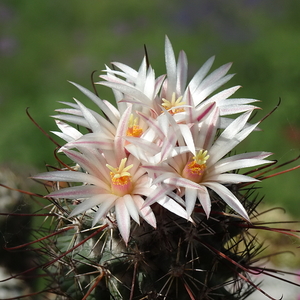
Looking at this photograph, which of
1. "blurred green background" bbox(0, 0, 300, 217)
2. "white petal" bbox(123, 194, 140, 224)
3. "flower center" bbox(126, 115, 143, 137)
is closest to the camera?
"white petal" bbox(123, 194, 140, 224)

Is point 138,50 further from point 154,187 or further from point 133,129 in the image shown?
point 154,187

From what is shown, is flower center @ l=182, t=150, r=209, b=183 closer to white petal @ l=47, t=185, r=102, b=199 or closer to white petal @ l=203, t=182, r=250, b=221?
white petal @ l=203, t=182, r=250, b=221

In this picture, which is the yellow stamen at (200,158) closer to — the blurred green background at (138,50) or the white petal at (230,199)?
the white petal at (230,199)

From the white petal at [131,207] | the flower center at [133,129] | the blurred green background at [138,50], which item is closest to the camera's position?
the white petal at [131,207]

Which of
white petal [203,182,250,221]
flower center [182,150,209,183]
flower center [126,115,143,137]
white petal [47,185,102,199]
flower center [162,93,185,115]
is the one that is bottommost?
white petal [47,185,102,199]

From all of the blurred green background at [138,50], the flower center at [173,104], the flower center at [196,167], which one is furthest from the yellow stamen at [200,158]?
the blurred green background at [138,50]

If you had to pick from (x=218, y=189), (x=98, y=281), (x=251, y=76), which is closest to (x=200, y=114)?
(x=218, y=189)

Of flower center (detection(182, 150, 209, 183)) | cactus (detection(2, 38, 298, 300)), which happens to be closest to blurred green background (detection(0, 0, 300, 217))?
cactus (detection(2, 38, 298, 300))
